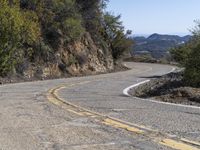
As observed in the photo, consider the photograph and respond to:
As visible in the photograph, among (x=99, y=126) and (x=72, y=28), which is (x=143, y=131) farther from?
(x=72, y=28)

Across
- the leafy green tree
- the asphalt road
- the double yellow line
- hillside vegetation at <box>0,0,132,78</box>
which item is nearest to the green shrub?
hillside vegetation at <box>0,0,132,78</box>

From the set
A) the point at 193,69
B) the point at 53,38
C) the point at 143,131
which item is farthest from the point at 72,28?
the point at 143,131

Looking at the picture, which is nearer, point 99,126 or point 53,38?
point 99,126

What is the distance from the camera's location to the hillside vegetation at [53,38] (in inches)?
1208

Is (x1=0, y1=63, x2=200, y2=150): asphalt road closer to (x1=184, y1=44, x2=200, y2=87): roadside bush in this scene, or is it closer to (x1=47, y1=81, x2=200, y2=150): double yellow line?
(x1=47, y1=81, x2=200, y2=150): double yellow line

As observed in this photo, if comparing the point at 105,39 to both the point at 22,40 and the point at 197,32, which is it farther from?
the point at 197,32

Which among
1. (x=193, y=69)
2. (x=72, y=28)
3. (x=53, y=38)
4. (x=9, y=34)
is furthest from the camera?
(x=72, y=28)

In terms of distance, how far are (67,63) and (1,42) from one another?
9.46 m

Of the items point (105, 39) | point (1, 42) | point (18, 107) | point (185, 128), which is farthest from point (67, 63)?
point (185, 128)

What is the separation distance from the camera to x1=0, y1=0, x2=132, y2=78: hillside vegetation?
101 feet

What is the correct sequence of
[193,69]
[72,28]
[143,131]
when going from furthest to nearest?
[72,28] → [193,69] → [143,131]

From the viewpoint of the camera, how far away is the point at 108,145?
295 inches

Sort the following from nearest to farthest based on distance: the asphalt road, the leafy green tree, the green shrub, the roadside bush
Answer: the asphalt road
the roadside bush
the leafy green tree
the green shrub

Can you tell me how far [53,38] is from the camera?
38.7 metres
